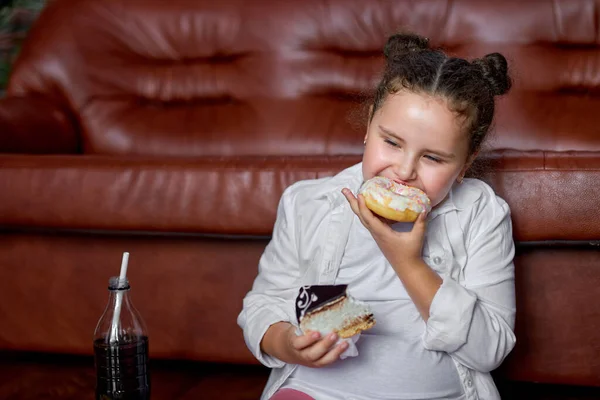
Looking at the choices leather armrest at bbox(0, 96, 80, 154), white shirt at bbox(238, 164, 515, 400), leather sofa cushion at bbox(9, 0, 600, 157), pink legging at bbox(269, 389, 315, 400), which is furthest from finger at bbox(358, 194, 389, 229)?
leather armrest at bbox(0, 96, 80, 154)

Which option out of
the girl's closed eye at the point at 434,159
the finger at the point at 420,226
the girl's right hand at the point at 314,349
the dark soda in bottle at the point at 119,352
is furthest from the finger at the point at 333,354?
the dark soda in bottle at the point at 119,352

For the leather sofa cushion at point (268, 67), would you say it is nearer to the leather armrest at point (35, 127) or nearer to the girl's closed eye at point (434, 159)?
the leather armrest at point (35, 127)

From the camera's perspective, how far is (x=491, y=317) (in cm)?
116

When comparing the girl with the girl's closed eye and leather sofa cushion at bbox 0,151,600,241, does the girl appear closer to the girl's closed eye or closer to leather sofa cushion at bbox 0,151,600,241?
the girl's closed eye

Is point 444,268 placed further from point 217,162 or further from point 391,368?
point 217,162

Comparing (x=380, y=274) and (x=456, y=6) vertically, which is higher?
(x=456, y=6)

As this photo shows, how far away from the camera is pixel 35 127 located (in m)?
1.94

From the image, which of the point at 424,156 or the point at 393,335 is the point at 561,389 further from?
the point at 424,156

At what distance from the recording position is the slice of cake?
1064 millimetres

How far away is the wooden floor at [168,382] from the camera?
1.53m

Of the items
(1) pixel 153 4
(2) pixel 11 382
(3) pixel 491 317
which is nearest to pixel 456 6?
(1) pixel 153 4

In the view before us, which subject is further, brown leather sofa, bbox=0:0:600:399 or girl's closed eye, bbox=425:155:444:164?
brown leather sofa, bbox=0:0:600:399

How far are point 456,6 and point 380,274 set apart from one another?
128 cm

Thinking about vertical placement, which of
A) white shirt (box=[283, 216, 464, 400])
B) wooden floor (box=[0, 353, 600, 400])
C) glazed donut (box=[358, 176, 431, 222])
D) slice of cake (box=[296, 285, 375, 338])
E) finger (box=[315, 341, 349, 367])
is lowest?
wooden floor (box=[0, 353, 600, 400])
